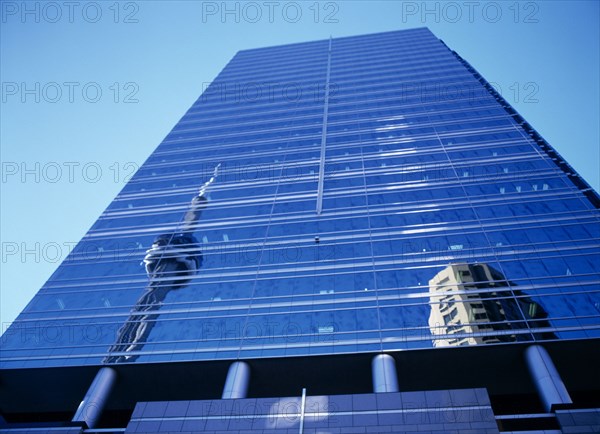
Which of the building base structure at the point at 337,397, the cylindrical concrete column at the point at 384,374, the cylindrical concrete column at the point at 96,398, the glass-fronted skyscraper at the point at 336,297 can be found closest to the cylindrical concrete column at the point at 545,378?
the glass-fronted skyscraper at the point at 336,297

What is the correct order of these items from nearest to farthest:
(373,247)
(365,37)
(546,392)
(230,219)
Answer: (546,392) → (373,247) → (230,219) → (365,37)

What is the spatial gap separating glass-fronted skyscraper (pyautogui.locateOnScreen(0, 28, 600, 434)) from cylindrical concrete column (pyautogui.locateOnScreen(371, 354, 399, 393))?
0.11 metres

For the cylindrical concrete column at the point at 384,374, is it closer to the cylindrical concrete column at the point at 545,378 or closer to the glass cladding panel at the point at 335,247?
the glass cladding panel at the point at 335,247

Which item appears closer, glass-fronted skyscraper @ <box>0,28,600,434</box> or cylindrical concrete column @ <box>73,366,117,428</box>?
glass-fronted skyscraper @ <box>0,28,600,434</box>

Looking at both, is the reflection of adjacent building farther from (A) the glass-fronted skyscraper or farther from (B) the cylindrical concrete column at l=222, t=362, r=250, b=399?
(B) the cylindrical concrete column at l=222, t=362, r=250, b=399

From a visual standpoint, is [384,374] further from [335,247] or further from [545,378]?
[335,247]

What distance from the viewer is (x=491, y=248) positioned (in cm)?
2967

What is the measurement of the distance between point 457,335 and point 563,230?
1159 cm

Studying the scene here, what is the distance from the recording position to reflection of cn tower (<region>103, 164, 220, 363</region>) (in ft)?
90.2

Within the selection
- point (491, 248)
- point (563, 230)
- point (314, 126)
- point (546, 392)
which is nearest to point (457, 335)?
point (546, 392)

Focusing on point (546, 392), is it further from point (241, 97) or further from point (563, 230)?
point (241, 97)

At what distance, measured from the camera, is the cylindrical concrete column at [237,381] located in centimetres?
2319

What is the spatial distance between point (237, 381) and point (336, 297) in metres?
7.31

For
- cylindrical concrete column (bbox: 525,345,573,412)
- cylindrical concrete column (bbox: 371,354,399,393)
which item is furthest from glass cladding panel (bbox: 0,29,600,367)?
cylindrical concrete column (bbox: 525,345,573,412)
